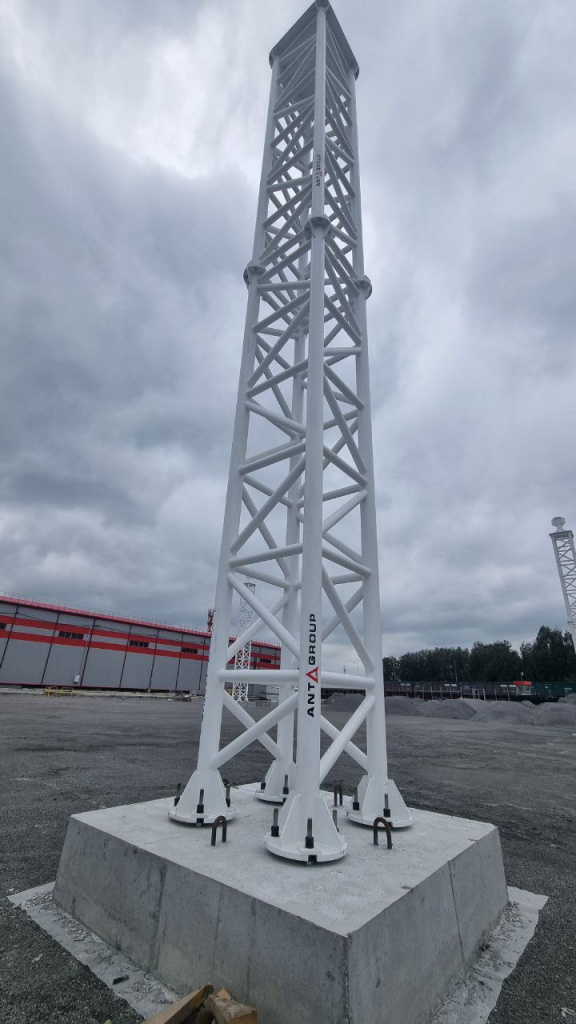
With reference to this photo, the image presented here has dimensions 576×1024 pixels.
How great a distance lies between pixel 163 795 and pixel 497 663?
102017 mm

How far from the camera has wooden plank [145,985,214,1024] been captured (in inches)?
85.9

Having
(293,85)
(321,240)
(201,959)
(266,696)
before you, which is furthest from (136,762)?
(266,696)

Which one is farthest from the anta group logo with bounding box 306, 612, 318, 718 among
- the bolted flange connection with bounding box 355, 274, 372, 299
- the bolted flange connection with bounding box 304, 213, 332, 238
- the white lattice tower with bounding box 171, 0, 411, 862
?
the bolted flange connection with bounding box 355, 274, 372, 299

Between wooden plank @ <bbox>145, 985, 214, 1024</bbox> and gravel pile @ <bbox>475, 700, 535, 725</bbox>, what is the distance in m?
37.6

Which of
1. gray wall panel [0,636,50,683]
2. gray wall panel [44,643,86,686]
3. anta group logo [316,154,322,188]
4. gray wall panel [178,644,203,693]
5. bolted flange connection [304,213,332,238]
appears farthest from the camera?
gray wall panel [178,644,203,693]

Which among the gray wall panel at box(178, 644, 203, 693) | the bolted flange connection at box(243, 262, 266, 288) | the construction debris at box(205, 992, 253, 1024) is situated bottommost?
the construction debris at box(205, 992, 253, 1024)

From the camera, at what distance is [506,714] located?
1410 inches

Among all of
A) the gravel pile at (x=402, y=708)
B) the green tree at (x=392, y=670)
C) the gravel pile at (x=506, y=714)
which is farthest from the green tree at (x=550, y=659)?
the gravel pile at (x=506, y=714)

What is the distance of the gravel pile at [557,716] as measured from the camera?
32406 millimetres

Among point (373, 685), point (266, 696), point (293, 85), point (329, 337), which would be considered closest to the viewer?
point (373, 685)

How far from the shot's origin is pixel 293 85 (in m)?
6.97

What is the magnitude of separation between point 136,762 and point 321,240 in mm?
10629

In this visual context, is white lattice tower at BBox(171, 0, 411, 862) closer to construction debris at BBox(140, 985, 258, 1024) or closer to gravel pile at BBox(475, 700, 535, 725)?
construction debris at BBox(140, 985, 258, 1024)

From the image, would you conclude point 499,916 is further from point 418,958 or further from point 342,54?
point 342,54
